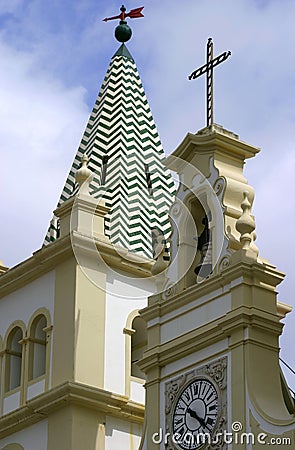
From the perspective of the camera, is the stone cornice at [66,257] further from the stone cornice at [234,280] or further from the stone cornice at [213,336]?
the stone cornice at [213,336]

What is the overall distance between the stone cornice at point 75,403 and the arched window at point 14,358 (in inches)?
47.5

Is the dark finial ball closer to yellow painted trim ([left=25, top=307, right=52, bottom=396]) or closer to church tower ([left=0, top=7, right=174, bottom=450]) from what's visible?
church tower ([left=0, top=7, right=174, bottom=450])

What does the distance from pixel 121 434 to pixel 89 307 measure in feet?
7.56

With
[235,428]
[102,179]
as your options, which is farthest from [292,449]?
[102,179]

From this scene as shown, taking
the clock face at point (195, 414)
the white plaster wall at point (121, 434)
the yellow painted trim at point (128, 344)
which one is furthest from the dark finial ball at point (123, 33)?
the clock face at point (195, 414)

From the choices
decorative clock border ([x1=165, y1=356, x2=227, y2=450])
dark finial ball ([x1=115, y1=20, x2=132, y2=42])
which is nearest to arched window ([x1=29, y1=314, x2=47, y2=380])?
decorative clock border ([x1=165, y1=356, x2=227, y2=450])

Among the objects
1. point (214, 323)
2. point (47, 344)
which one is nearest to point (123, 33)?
point (47, 344)

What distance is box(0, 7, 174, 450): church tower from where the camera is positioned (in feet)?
89.7

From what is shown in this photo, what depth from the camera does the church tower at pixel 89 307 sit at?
27344mm

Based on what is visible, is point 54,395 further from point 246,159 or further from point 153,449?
point 246,159

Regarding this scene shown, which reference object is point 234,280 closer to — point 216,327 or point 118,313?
point 216,327

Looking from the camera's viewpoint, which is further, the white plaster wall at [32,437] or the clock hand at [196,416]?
the white plaster wall at [32,437]

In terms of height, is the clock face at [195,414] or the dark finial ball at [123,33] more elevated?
the dark finial ball at [123,33]

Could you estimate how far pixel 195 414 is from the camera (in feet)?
78.1
